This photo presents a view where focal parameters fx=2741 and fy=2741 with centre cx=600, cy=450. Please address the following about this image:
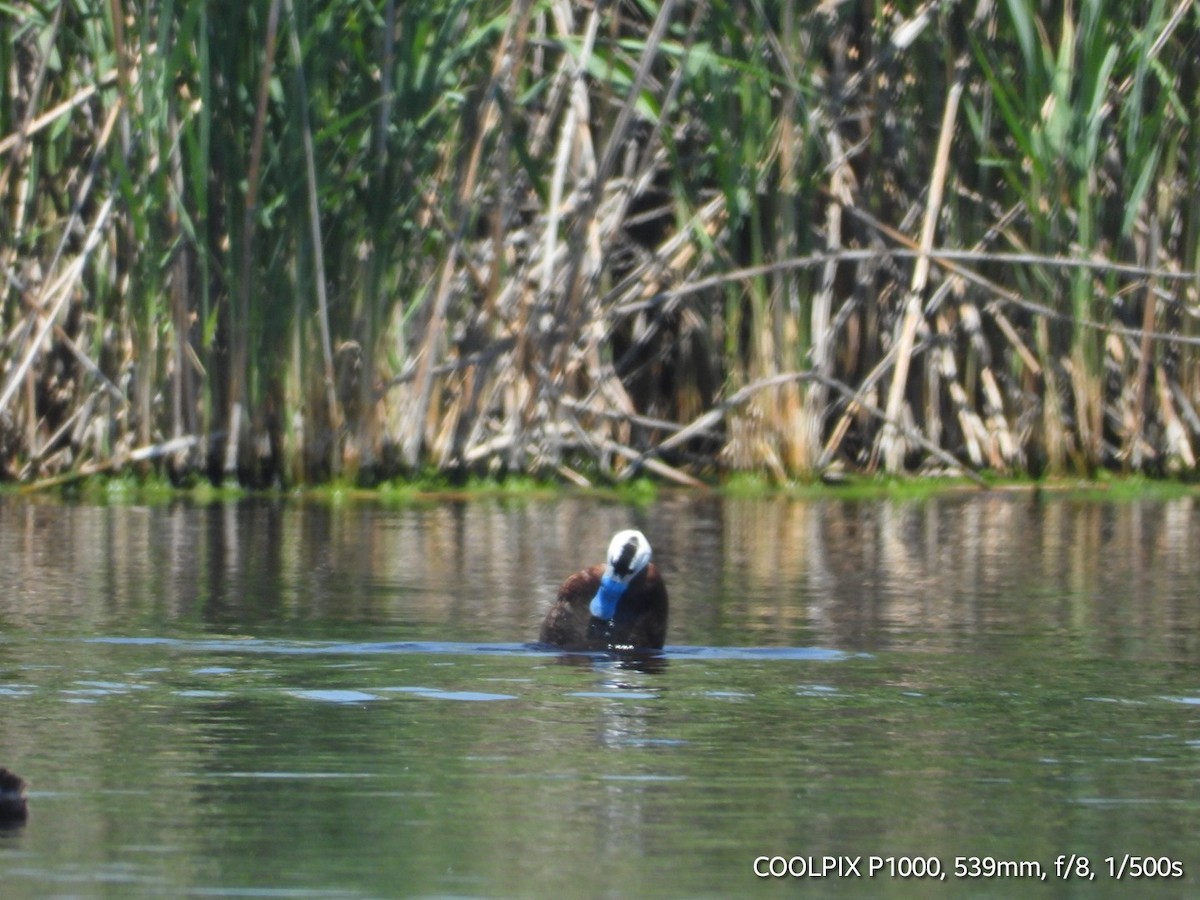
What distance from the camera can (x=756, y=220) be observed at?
13.4 metres

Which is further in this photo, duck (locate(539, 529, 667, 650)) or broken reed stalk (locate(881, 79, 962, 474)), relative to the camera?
broken reed stalk (locate(881, 79, 962, 474))

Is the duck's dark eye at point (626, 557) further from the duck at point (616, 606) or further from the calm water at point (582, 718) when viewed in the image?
the calm water at point (582, 718)

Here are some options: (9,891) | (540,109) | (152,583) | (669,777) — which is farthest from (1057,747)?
(540,109)

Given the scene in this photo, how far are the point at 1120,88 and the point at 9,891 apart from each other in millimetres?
10274

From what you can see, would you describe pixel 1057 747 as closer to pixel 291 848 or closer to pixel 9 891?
pixel 291 848

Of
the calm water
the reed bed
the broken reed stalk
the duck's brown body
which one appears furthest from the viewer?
the broken reed stalk

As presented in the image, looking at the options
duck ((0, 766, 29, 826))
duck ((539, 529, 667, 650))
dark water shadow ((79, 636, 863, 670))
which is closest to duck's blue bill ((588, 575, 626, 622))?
duck ((539, 529, 667, 650))

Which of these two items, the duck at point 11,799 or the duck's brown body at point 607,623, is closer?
the duck at point 11,799

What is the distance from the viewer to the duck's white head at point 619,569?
7.52 m

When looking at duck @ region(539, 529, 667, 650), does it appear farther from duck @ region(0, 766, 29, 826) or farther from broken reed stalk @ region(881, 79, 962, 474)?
broken reed stalk @ region(881, 79, 962, 474)

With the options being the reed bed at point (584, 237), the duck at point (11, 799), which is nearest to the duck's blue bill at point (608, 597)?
the duck at point (11, 799)

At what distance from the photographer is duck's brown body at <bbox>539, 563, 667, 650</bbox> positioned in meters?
7.62

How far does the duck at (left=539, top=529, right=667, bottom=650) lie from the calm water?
0.40 ft

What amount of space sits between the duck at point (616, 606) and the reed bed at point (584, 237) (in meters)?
4.78
